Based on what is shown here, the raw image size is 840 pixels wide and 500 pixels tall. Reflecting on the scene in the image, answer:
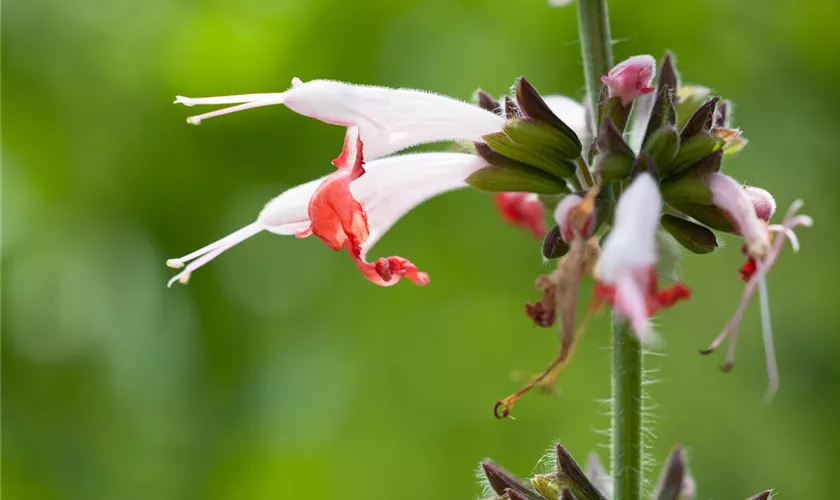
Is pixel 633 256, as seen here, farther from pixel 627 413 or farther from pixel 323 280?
pixel 323 280

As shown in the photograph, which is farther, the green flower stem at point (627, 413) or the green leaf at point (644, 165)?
the green flower stem at point (627, 413)

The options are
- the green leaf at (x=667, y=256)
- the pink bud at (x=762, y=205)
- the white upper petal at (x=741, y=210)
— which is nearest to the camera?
the white upper petal at (x=741, y=210)

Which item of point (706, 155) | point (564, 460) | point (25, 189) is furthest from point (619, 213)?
point (25, 189)

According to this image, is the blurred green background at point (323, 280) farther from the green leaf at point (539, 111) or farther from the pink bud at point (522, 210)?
the green leaf at point (539, 111)

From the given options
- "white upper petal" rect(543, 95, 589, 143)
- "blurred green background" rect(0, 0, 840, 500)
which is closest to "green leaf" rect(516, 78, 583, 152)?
"white upper petal" rect(543, 95, 589, 143)

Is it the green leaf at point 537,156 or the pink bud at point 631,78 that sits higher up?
the pink bud at point 631,78

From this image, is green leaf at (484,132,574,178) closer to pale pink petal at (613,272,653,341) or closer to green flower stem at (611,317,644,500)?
green flower stem at (611,317,644,500)

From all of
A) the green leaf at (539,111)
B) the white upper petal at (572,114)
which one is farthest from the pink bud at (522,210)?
the green leaf at (539,111)
